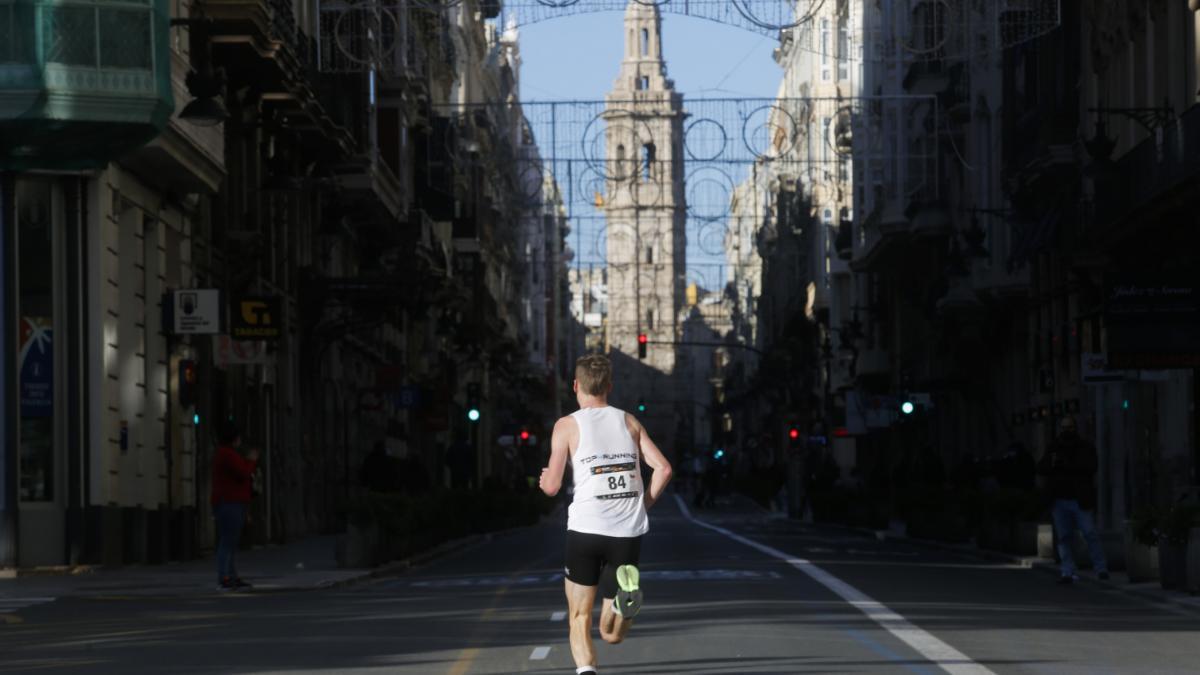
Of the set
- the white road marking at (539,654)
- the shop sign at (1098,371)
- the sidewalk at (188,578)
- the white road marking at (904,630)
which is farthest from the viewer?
the shop sign at (1098,371)

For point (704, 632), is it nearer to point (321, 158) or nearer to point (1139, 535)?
point (1139, 535)

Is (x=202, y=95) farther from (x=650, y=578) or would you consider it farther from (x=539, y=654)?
(x=539, y=654)

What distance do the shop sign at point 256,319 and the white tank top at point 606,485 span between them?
975 inches

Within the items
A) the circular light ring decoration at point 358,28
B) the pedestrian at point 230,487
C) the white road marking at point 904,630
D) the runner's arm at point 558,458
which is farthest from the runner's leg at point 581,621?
the circular light ring decoration at point 358,28

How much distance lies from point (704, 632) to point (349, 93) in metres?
36.1

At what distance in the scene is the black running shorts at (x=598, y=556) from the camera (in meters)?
12.5

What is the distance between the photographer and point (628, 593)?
12.3m

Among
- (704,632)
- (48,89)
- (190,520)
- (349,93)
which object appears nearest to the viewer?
(704,632)

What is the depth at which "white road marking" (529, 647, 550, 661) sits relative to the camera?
15.5 m

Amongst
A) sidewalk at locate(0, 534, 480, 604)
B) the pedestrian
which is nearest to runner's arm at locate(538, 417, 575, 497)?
sidewalk at locate(0, 534, 480, 604)

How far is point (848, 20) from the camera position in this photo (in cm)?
8238

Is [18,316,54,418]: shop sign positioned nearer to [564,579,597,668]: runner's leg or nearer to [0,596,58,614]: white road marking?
[0,596,58,614]: white road marking

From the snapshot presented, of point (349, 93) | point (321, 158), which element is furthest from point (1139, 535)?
point (349, 93)

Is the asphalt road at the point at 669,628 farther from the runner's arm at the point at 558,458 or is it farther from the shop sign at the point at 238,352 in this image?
the shop sign at the point at 238,352
